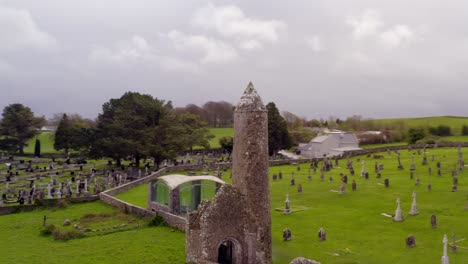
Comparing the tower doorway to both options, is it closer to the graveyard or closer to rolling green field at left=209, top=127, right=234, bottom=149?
the graveyard

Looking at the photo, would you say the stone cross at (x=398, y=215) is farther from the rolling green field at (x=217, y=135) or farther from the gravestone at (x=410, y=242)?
the rolling green field at (x=217, y=135)

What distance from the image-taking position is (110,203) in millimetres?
34750

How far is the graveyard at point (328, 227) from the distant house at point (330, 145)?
31789mm

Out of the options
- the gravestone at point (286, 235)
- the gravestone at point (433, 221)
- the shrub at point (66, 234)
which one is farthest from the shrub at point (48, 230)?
the gravestone at point (433, 221)

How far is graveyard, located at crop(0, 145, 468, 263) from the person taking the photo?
2086cm

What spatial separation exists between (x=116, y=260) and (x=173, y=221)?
6832 mm

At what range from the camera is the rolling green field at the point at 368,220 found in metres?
20.6

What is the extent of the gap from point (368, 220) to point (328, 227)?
2.89 meters

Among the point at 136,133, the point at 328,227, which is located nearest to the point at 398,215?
the point at 328,227

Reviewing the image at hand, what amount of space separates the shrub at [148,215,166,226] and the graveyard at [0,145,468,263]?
0.47 m

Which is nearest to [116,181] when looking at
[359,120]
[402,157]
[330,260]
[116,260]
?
[116,260]

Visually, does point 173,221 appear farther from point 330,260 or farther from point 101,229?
point 330,260

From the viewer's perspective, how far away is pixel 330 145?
72.8m

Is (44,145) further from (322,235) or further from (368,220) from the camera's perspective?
(322,235)
